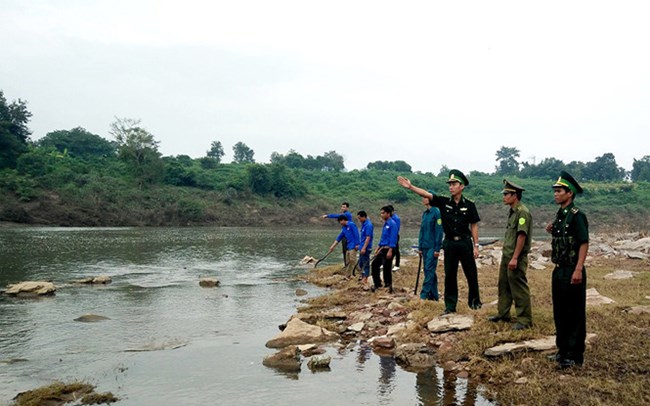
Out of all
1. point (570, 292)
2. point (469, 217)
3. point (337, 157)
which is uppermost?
point (337, 157)

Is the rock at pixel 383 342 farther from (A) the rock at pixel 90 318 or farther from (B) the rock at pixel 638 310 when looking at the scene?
(A) the rock at pixel 90 318

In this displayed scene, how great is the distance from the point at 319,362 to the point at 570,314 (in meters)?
3.26

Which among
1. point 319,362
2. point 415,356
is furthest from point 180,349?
point 415,356

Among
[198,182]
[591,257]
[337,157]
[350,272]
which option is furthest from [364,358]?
[337,157]

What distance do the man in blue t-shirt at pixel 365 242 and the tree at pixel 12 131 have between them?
51.0 m

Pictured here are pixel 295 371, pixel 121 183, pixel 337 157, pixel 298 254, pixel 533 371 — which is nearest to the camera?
pixel 533 371

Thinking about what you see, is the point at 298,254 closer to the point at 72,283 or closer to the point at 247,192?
the point at 72,283

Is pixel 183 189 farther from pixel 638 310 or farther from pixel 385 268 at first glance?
pixel 638 310

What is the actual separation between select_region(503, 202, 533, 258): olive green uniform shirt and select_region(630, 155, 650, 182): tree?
110m

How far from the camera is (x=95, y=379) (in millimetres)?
6898

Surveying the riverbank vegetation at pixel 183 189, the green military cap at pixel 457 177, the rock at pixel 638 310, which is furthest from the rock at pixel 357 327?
the riverbank vegetation at pixel 183 189

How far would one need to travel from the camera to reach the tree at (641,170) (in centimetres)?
10162

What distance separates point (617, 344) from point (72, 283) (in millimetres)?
14584

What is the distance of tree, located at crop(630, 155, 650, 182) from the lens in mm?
101625
